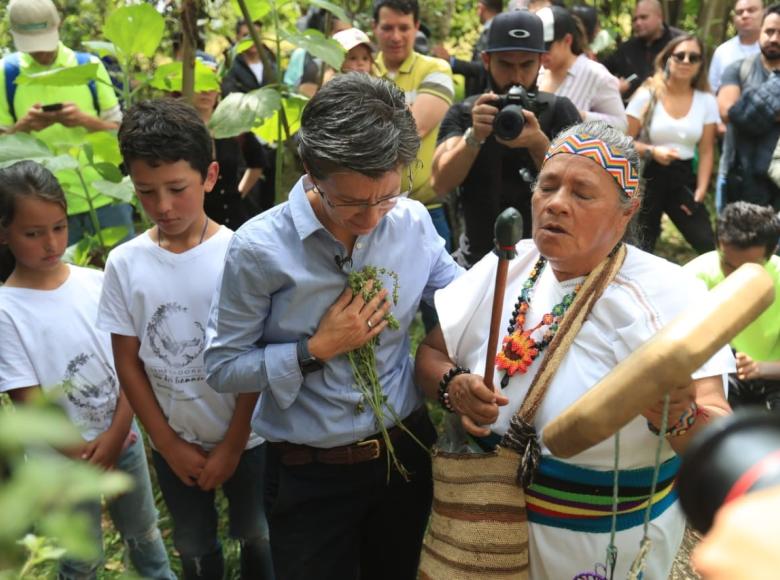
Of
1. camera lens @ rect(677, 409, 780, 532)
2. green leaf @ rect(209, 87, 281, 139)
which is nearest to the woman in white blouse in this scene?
green leaf @ rect(209, 87, 281, 139)

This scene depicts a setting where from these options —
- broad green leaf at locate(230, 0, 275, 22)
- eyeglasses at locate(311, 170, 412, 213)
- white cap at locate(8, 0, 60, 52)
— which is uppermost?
eyeglasses at locate(311, 170, 412, 213)

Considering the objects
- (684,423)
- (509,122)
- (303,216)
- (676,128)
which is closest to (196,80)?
(509,122)

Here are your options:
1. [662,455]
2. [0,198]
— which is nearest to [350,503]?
[662,455]

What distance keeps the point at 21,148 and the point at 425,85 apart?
2084mm

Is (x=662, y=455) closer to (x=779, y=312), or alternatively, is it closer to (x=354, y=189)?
(x=354, y=189)

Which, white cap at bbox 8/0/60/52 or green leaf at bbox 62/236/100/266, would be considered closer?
green leaf at bbox 62/236/100/266

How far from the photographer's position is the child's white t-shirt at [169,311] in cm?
250

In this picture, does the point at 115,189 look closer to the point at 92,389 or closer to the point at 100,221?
the point at 92,389

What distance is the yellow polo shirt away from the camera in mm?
4300

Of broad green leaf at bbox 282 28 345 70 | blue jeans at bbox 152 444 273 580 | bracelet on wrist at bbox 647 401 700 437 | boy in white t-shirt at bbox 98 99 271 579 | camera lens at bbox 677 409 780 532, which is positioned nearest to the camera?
camera lens at bbox 677 409 780 532

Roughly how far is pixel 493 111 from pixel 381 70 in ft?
5.28

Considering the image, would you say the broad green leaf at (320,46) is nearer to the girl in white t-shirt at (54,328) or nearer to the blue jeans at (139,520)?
the girl in white t-shirt at (54,328)

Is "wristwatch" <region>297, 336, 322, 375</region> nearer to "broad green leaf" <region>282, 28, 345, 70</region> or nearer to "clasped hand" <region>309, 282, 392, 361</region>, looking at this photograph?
"clasped hand" <region>309, 282, 392, 361</region>

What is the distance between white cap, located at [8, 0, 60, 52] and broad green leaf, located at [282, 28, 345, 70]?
1302 mm
